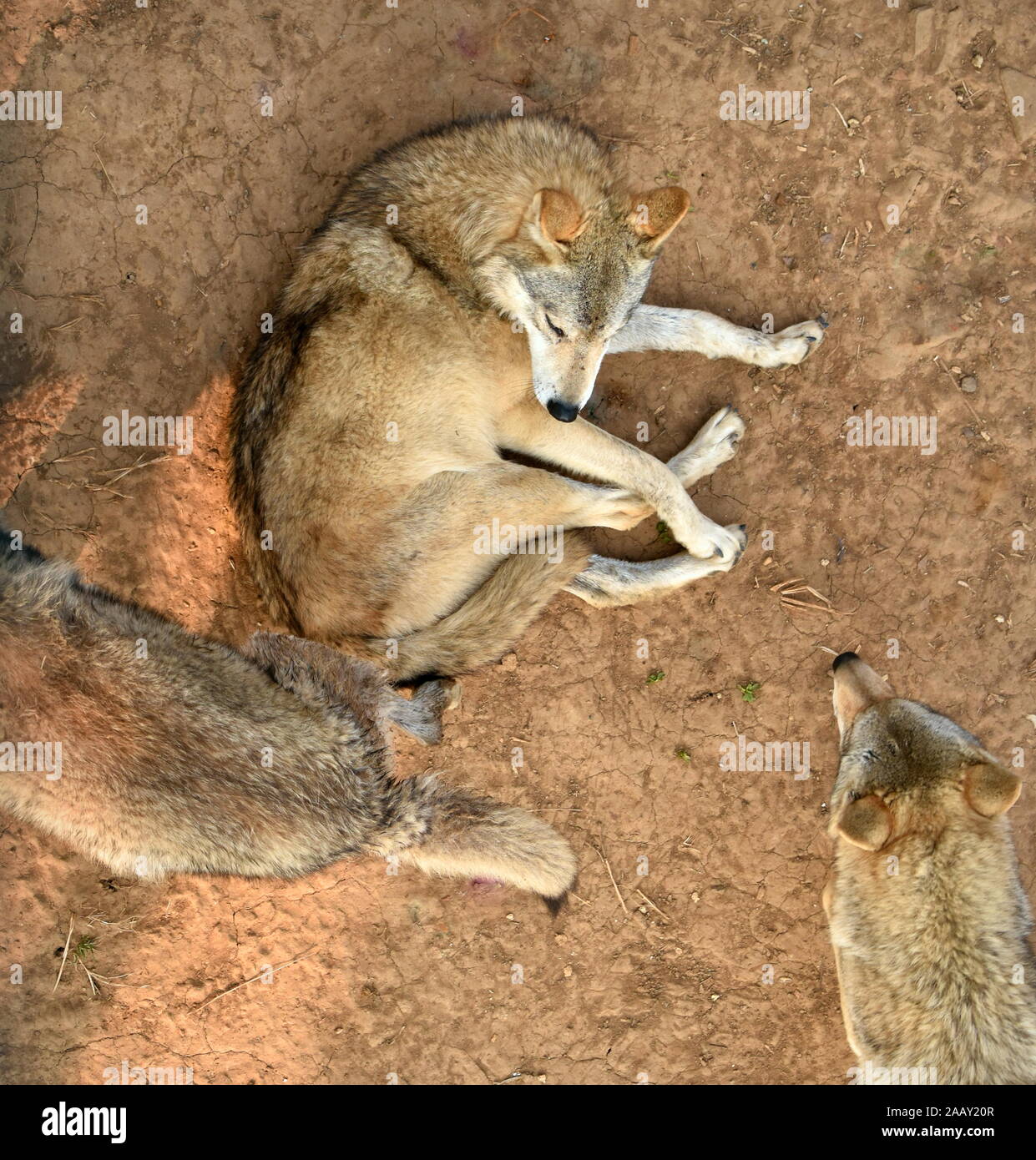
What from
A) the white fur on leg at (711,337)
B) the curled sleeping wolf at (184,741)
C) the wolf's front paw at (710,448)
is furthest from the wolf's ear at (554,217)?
the curled sleeping wolf at (184,741)

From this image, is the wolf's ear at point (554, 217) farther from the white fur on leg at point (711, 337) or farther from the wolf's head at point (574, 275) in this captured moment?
the white fur on leg at point (711, 337)

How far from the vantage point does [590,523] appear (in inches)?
180

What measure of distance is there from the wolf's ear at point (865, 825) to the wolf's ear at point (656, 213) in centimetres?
291

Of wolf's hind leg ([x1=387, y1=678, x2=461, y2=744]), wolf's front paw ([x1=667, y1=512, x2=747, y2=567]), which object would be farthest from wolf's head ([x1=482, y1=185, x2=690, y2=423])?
wolf's hind leg ([x1=387, y1=678, x2=461, y2=744])

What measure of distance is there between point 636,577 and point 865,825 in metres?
1.87

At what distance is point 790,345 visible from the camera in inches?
190

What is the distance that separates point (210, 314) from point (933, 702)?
Result: 5.31 metres

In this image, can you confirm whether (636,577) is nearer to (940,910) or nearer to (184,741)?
(940,910)

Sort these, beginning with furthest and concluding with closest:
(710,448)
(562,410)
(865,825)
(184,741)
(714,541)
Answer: (710,448) < (714,541) < (184,741) < (562,410) < (865,825)

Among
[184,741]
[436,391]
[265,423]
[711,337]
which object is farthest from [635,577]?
[184,741]

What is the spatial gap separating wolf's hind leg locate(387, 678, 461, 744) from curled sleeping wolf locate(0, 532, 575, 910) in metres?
0.02
